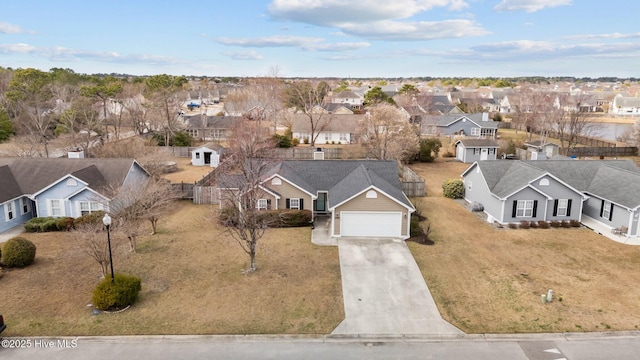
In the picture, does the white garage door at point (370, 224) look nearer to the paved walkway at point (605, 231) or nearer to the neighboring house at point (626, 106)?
the paved walkway at point (605, 231)

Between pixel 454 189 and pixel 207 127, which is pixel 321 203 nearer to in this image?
pixel 454 189

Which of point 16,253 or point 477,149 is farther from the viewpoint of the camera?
point 477,149

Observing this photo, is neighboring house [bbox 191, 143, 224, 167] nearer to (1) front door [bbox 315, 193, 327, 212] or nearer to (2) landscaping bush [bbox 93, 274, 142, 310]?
(1) front door [bbox 315, 193, 327, 212]

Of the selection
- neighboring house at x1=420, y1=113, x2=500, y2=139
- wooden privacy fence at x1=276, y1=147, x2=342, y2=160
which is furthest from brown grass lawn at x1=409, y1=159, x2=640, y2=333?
neighboring house at x1=420, y1=113, x2=500, y2=139

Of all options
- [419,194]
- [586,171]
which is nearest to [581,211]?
[586,171]

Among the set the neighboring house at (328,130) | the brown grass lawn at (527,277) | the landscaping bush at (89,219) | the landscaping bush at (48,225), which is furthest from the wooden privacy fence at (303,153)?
the landscaping bush at (48,225)

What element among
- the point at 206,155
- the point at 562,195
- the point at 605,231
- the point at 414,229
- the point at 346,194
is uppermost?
the point at 346,194

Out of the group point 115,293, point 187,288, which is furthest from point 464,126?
point 115,293
